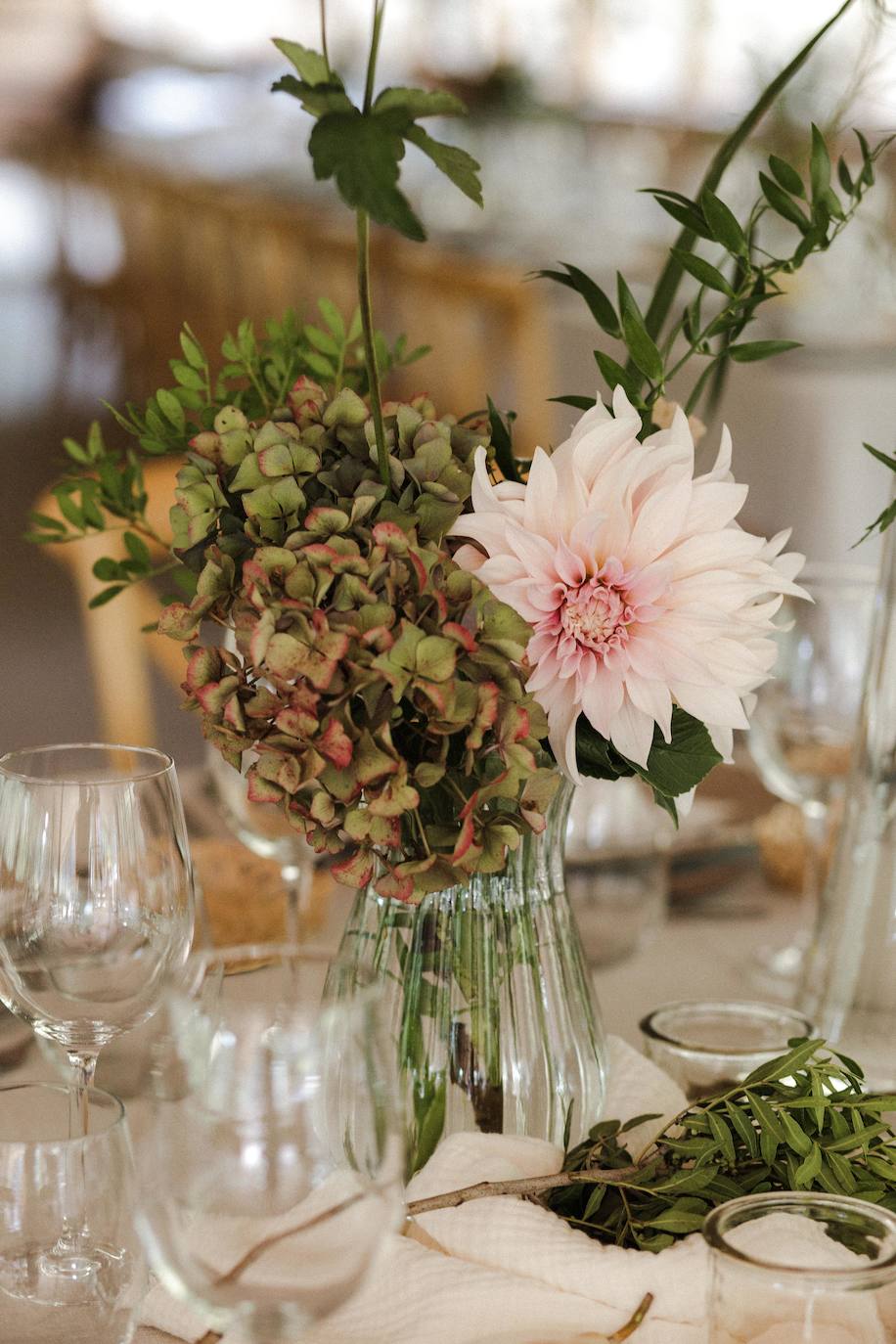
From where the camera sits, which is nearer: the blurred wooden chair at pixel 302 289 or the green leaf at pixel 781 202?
the green leaf at pixel 781 202

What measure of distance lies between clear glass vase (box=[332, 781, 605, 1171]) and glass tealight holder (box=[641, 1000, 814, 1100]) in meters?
0.08

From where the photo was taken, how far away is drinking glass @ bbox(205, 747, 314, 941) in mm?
748

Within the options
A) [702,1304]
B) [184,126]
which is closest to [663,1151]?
[702,1304]

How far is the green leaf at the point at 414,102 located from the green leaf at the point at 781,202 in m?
0.17

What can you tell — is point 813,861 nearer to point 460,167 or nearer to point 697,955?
point 697,955

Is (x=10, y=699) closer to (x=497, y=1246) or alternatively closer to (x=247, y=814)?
(x=247, y=814)

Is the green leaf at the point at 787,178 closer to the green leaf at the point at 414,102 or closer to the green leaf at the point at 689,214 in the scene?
the green leaf at the point at 689,214

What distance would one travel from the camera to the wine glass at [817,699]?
0.85 meters

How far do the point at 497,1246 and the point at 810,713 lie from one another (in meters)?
0.46

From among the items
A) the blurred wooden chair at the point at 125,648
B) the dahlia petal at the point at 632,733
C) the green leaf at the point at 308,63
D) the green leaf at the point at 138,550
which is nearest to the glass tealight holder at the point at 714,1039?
the dahlia petal at the point at 632,733

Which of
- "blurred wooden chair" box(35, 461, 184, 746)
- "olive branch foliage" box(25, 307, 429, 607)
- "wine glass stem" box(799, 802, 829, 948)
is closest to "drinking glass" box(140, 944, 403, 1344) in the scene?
"olive branch foliage" box(25, 307, 429, 607)

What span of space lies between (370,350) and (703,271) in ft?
0.47

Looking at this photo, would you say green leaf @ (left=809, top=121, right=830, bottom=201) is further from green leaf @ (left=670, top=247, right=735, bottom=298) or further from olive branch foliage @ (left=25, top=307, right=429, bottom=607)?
olive branch foliage @ (left=25, top=307, right=429, bottom=607)

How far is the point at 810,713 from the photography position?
2.80 ft
